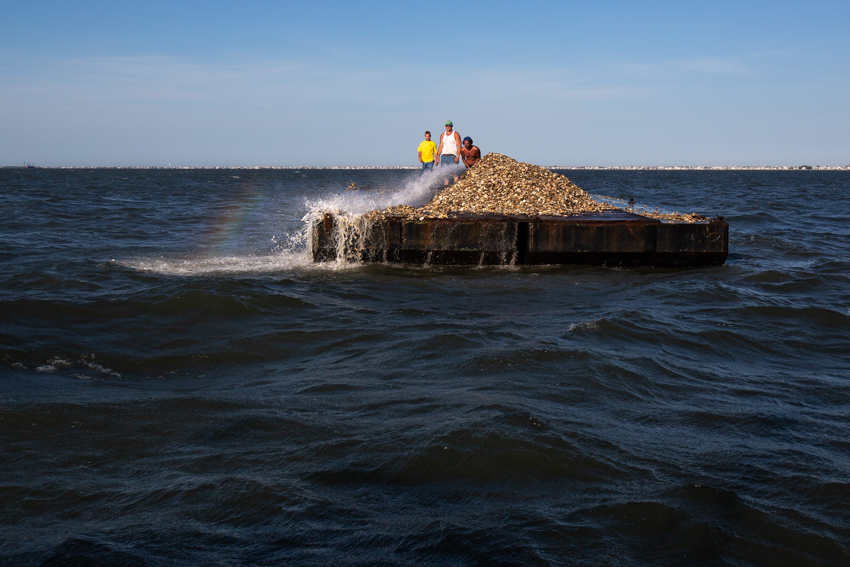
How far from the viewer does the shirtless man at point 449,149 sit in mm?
19641

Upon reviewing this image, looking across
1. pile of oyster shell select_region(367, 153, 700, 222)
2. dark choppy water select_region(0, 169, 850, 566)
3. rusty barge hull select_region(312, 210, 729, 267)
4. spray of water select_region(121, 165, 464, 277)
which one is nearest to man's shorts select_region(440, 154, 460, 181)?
pile of oyster shell select_region(367, 153, 700, 222)

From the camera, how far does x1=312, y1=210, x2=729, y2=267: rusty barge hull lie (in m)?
11.3

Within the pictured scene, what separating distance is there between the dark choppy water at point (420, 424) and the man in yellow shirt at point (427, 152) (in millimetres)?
10911

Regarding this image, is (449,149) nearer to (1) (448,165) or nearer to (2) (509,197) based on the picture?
(1) (448,165)

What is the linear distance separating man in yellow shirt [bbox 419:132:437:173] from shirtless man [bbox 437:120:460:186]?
23cm

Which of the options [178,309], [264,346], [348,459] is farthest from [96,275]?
[348,459]

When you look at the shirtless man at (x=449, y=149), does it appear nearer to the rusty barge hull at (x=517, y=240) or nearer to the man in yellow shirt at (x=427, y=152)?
the man in yellow shirt at (x=427, y=152)

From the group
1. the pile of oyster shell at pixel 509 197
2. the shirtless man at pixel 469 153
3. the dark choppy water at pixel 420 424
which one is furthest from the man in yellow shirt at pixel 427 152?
the dark choppy water at pixel 420 424

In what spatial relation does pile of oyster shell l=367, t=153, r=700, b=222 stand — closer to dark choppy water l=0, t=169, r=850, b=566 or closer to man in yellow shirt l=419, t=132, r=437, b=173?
dark choppy water l=0, t=169, r=850, b=566

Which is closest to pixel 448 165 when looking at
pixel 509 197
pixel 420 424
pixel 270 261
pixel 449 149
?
pixel 449 149

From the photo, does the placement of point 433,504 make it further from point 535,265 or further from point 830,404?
point 535,265

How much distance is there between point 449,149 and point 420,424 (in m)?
16.1

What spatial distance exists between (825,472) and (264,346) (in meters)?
4.92

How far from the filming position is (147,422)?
4.65 metres
